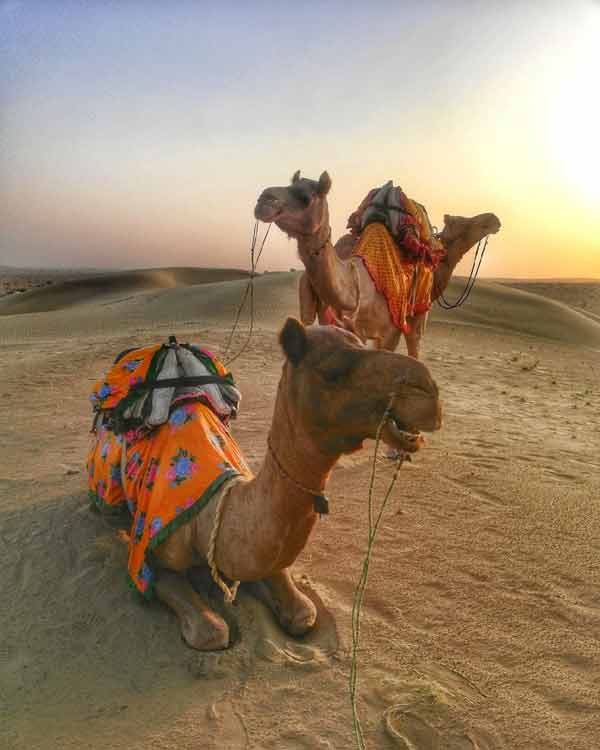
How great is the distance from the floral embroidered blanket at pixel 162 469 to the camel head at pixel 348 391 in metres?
0.89

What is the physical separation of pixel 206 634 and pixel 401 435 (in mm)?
1540

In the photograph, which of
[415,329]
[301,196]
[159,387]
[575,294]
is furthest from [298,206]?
[575,294]

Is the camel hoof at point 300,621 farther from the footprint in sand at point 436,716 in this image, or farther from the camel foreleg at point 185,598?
the footprint in sand at point 436,716

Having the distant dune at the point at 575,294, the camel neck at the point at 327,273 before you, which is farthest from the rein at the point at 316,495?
the distant dune at the point at 575,294

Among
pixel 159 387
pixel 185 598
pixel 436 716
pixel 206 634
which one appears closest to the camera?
pixel 436 716

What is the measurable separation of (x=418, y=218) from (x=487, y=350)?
35.5 feet

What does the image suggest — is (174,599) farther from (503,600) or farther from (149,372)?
(503,600)

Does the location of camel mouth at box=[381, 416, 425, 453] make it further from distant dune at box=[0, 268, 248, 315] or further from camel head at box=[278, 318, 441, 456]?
distant dune at box=[0, 268, 248, 315]

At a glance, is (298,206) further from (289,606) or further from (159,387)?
(289,606)

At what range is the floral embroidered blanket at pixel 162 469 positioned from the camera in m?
3.02

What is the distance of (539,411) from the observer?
9.04m

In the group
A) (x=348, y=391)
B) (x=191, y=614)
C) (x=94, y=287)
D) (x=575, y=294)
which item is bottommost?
(x=94, y=287)

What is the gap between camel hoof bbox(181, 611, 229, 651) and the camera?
290cm

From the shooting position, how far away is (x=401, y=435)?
2064 mm
